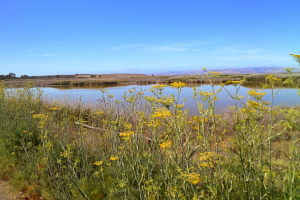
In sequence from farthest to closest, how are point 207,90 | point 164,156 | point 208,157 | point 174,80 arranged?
point 174,80 → point 207,90 → point 164,156 → point 208,157

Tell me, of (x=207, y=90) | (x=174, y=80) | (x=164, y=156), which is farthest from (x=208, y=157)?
(x=174, y=80)

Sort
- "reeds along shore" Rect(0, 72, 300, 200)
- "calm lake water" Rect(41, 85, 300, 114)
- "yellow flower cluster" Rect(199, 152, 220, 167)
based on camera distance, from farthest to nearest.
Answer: "calm lake water" Rect(41, 85, 300, 114) → "reeds along shore" Rect(0, 72, 300, 200) → "yellow flower cluster" Rect(199, 152, 220, 167)

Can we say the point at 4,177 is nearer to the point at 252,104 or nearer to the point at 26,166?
the point at 26,166

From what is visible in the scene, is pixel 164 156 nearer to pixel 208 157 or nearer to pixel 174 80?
pixel 208 157

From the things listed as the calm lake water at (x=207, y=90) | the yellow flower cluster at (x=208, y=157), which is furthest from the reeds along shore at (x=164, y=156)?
the calm lake water at (x=207, y=90)

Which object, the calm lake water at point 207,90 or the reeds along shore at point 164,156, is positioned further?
the calm lake water at point 207,90

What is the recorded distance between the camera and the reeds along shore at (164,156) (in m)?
2.26

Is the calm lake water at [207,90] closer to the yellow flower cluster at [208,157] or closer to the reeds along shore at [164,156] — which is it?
the reeds along shore at [164,156]

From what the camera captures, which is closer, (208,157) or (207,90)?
(208,157)

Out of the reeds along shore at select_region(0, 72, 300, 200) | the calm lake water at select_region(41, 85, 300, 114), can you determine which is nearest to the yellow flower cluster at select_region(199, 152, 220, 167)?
the reeds along shore at select_region(0, 72, 300, 200)

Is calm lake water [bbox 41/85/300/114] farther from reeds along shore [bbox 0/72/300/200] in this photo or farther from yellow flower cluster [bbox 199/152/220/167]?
yellow flower cluster [bbox 199/152/220/167]

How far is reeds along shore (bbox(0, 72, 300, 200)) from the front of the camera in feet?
7.41

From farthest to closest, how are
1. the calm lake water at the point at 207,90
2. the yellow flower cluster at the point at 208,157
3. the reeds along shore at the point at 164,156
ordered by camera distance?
the calm lake water at the point at 207,90 → the reeds along shore at the point at 164,156 → the yellow flower cluster at the point at 208,157

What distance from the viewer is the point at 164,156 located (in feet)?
11.2
